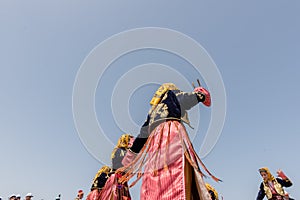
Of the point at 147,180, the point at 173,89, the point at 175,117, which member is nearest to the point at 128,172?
the point at 147,180

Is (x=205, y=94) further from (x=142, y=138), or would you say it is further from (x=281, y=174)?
(x=281, y=174)

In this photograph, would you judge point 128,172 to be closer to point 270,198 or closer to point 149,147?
point 149,147

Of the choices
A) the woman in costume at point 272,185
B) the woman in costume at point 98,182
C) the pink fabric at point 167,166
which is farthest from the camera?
the woman in costume at point 272,185

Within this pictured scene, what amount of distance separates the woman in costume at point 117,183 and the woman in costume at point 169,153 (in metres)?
2.10

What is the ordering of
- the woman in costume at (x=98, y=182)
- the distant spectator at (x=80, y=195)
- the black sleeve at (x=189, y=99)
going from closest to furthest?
1. the black sleeve at (x=189, y=99)
2. the woman in costume at (x=98, y=182)
3. the distant spectator at (x=80, y=195)

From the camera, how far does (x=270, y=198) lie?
7.22 metres

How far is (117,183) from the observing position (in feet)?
18.8

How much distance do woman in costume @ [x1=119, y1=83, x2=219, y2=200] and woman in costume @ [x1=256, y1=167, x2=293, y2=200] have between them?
501 centimetres

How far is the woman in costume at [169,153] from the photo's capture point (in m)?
2.93

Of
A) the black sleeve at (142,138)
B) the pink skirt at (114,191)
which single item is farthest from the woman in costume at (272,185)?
the black sleeve at (142,138)

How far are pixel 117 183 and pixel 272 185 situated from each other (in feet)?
14.4

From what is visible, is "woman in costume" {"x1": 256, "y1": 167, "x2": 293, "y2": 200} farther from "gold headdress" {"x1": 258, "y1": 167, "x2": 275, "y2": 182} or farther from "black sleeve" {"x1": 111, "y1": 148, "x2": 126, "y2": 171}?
"black sleeve" {"x1": 111, "y1": 148, "x2": 126, "y2": 171}

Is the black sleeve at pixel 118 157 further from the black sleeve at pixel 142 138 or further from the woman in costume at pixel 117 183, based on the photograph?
the black sleeve at pixel 142 138

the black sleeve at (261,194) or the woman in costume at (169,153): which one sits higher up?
the black sleeve at (261,194)
